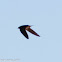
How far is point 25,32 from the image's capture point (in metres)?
24.6

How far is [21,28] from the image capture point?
971 inches

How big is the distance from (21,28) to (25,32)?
4.03ft
